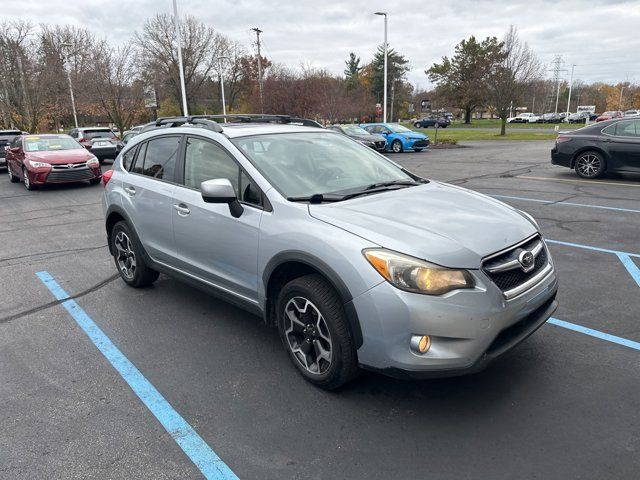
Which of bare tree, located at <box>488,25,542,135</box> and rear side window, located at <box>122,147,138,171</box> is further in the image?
bare tree, located at <box>488,25,542,135</box>

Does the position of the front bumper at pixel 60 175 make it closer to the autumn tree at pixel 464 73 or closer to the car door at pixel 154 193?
the car door at pixel 154 193

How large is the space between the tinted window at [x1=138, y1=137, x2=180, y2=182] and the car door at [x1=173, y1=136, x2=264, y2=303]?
22cm

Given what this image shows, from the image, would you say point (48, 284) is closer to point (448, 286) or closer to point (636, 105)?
point (448, 286)

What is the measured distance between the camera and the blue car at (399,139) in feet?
76.9

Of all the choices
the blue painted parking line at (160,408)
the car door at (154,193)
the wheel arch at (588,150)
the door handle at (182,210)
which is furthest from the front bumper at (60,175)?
the wheel arch at (588,150)

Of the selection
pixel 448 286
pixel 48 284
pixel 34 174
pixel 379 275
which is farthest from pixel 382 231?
pixel 34 174

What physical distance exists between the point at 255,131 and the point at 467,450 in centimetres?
289

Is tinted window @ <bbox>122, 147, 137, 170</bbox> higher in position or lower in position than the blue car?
higher

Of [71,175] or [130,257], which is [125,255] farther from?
[71,175]

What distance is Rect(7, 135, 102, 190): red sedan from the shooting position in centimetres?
1291

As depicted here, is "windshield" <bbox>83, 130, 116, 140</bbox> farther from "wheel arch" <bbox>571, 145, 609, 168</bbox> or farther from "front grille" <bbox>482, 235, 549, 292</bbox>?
"front grille" <bbox>482, 235, 549, 292</bbox>

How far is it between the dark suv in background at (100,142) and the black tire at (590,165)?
56.2 ft

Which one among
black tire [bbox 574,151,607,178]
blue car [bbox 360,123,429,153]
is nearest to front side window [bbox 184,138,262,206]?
black tire [bbox 574,151,607,178]

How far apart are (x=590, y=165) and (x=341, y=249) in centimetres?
1156
